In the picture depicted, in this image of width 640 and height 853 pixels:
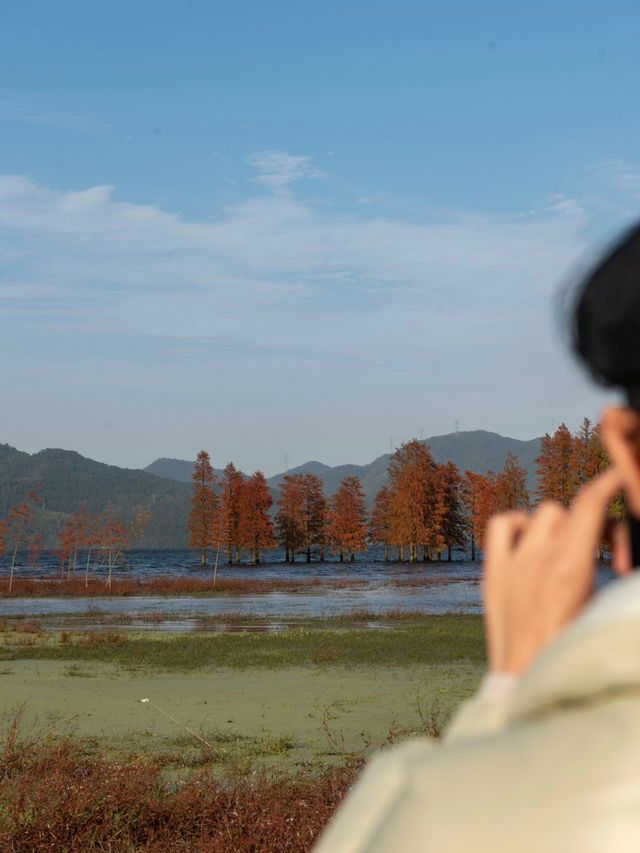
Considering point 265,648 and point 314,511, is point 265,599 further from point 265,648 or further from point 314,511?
point 314,511

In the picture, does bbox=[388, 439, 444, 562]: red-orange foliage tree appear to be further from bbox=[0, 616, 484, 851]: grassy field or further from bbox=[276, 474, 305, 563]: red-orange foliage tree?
bbox=[0, 616, 484, 851]: grassy field

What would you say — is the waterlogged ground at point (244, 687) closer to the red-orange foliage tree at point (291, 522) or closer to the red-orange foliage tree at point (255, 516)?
the red-orange foliage tree at point (255, 516)

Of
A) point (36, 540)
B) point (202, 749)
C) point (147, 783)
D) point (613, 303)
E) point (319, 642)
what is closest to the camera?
point (613, 303)

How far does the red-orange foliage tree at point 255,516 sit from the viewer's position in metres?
100

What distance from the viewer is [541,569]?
2.45 ft

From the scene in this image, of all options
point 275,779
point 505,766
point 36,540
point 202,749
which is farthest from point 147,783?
point 36,540

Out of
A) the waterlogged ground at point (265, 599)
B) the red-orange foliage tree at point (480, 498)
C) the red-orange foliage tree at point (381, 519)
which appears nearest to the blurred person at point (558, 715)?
the waterlogged ground at point (265, 599)

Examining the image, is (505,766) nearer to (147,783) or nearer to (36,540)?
(147,783)

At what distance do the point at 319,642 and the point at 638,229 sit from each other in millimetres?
22798

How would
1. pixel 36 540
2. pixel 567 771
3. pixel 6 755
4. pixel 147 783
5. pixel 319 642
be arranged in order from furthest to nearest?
pixel 36 540
pixel 319 642
pixel 6 755
pixel 147 783
pixel 567 771

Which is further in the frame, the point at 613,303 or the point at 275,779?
the point at 275,779

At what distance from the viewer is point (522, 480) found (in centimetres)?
9556

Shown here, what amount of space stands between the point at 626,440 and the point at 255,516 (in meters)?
100

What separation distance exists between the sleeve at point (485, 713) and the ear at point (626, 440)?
15 centimetres
